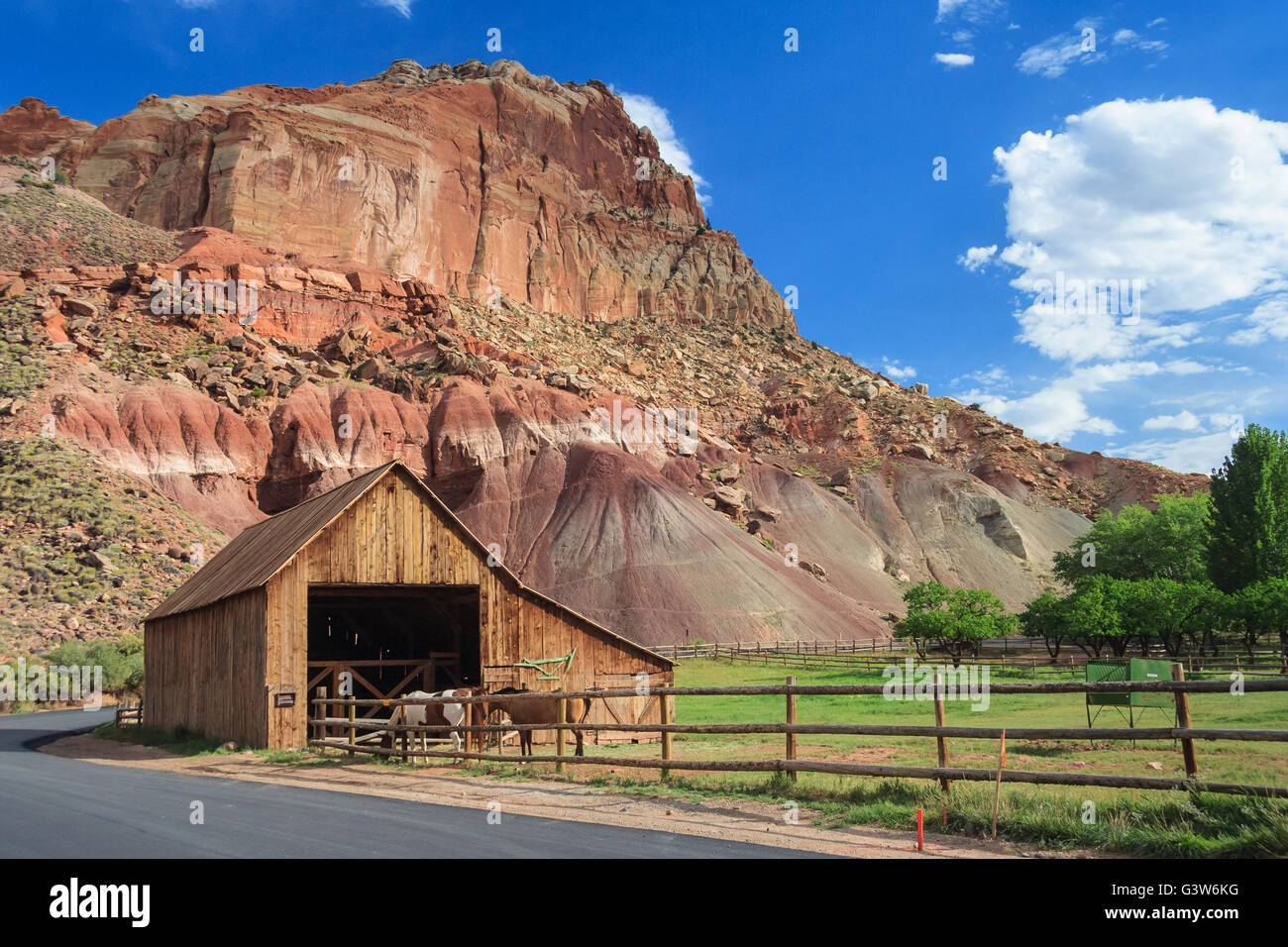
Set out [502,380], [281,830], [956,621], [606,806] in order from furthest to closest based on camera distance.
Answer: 1. [502,380]
2. [956,621]
3. [606,806]
4. [281,830]

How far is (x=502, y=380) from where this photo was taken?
3354 inches

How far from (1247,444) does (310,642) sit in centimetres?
5409

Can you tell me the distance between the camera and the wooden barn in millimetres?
20219

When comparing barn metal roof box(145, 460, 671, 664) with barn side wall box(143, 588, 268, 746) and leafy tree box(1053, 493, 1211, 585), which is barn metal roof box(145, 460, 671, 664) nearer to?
barn side wall box(143, 588, 268, 746)

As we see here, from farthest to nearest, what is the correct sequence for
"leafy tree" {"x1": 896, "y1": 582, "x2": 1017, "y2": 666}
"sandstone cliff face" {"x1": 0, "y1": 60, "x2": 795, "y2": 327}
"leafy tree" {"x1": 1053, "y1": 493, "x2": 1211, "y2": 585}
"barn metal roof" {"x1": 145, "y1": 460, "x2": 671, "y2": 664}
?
"sandstone cliff face" {"x1": 0, "y1": 60, "x2": 795, "y2": 327} < "leafy tree" {"x1": 1053, "y1": 493, "x2": 1211, "y2": 585} < "leafy tree" {"x1": 896, "y1": 582, "x2": 1017, "y2": 666} < "barn metal roof" {"x1": 145, "y1": 460, "x2": 671, "y2": 664}

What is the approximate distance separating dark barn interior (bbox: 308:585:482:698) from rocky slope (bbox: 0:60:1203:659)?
2080 cm

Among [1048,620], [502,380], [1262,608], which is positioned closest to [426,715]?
[1048,620]

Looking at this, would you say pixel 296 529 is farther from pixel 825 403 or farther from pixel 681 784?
pixel 825 403

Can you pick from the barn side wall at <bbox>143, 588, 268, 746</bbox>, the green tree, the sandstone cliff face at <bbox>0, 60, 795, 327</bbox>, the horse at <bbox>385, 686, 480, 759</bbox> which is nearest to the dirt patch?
the horse at <bbox>385, 686, 480, 759</bbox>

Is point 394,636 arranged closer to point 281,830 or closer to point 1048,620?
point 281,830

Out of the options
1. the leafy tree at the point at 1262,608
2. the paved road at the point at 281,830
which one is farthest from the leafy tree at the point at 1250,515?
the paved road at the point at 281,830

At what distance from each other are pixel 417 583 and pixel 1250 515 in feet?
168

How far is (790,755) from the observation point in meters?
12.4

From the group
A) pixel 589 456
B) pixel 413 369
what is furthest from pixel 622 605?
pixel 413 369
